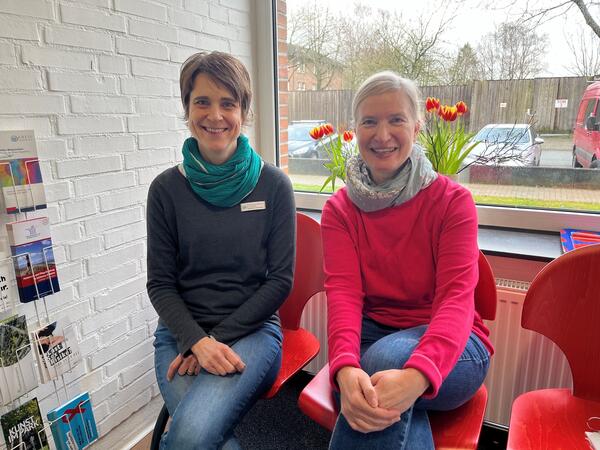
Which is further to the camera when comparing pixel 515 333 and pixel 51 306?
pixel 515 333

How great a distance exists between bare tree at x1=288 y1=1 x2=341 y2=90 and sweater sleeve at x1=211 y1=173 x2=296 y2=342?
88 cm

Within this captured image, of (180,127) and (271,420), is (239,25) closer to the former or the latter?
(180,127)

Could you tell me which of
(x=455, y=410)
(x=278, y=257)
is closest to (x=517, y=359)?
(x=455, y=410)

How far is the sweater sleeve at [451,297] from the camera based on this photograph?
0.94 meters

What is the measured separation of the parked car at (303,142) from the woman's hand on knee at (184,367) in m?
1.20

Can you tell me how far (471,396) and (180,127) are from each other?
132 centimetres

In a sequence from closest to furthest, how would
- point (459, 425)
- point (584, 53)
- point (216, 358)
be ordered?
point (459, 425), point (216, 358), point (584, 53)

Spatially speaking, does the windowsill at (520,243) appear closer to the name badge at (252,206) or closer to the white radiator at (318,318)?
the white radiator at (318,318)

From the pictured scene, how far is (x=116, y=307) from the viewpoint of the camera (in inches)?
59.9

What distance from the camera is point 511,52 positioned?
164cm

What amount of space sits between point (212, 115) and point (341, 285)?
0.59 metres

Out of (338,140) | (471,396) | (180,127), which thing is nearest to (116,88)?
(180,127)

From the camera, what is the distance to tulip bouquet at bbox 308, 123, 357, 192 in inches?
73.0

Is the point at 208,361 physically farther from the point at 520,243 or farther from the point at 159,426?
the point at 520,243
